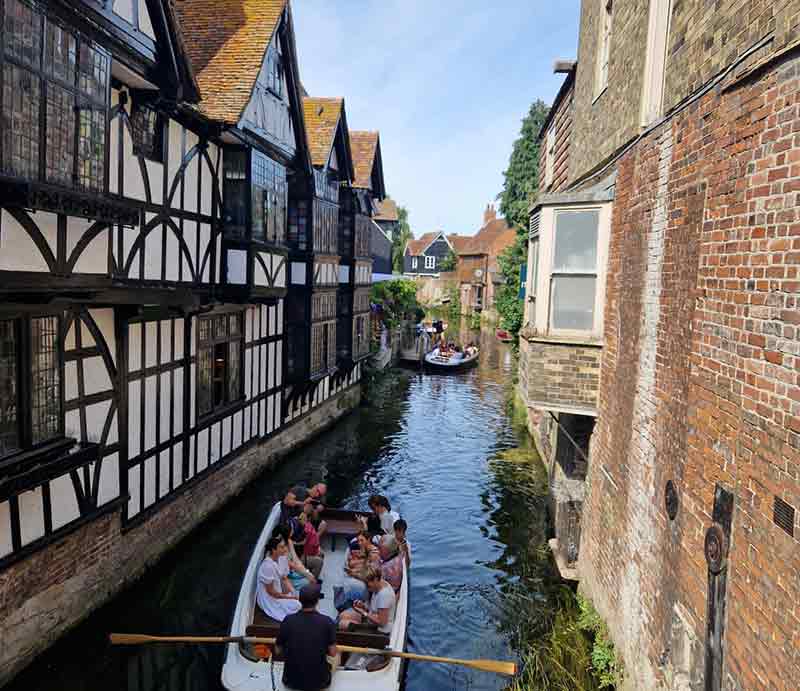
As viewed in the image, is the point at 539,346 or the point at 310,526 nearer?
the point at 539,346

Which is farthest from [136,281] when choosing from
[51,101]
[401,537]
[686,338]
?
[686,338]

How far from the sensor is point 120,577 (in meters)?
9.70

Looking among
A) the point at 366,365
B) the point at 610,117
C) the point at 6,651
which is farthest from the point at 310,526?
the point at 366,365

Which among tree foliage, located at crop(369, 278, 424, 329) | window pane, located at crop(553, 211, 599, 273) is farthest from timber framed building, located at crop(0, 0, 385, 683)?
tree foliage, located at crop(369, 278, 424, 329)

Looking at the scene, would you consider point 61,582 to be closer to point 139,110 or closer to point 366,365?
point 139,110

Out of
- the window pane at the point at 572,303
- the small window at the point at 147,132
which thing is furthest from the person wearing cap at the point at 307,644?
the small window at the point at 147,132

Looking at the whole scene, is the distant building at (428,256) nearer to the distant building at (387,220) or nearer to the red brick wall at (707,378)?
the distant building at (387,220)

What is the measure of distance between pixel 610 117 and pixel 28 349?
317 inches

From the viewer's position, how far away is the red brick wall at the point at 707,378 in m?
4.11

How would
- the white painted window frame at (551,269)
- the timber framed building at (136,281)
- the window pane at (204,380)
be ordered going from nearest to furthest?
the timber framed building at (136,281) → the white painted window frame at (551,269) → the window pane at (204,380)

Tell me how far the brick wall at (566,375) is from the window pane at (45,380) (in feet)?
20.0

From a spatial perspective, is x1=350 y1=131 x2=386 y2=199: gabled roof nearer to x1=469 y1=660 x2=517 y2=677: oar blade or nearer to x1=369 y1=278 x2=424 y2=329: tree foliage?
x1=369 y1=278 x2=424 y2=329: tree foliage

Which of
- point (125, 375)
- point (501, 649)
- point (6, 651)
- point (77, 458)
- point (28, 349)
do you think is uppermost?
point (28, 349)

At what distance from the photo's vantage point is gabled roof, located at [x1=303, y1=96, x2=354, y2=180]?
18109 millimetres
